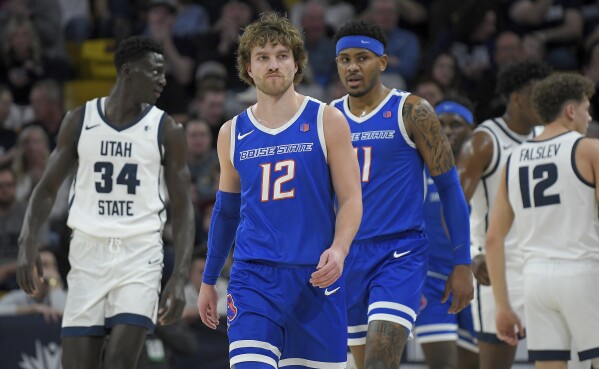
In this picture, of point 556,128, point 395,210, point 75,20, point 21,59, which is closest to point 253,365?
point 395,210

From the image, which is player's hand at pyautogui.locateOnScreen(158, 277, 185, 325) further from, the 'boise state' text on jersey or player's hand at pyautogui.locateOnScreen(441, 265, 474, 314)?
player's hand at pyautogui.locateOnScreen(441, 265, 474, 314)

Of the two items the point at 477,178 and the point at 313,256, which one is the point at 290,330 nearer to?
the point at 313,256

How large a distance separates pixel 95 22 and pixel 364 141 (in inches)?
403

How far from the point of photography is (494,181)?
8672 mm

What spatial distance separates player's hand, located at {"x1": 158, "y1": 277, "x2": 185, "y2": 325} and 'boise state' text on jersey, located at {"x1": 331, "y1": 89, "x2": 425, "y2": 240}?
1320 mm

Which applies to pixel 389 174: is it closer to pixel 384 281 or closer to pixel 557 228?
pixel 384 281

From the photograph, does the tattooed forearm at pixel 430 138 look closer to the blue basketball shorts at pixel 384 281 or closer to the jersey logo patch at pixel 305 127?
the blue basketball shorts at pixel 384 281

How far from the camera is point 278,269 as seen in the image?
5609 mm

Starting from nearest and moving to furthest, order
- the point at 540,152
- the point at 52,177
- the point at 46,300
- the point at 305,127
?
1. the point at 305,127
2. the point at 540,152
3. the point at 52,177
4. the point at 46,300

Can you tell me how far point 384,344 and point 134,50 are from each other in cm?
292

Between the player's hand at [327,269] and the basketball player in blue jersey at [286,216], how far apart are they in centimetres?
25

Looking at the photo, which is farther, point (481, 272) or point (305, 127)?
point (481, 272)

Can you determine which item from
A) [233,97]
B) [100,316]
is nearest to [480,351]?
[100,316]

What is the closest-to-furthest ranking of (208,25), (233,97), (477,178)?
(477,178) < (233,97) < (208,25)
